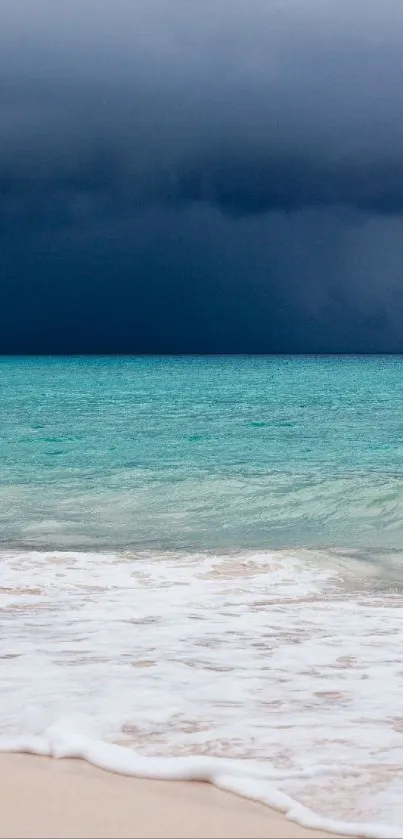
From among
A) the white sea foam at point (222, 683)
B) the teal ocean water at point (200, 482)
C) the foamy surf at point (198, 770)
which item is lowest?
the teal ocean water at point (200, 482)

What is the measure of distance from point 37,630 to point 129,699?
182 centimetres

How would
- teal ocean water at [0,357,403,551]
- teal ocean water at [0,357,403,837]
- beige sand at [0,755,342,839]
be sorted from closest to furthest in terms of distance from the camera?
beige sand at [0,755,342,839] → teal ocean water at [0,357,403,837] → teal ocean water at [0,357,403,551]

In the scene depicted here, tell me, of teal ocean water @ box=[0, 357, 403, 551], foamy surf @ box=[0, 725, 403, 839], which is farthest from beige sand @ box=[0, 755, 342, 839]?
teal ocean water @ box=[0, 357, 403, 551]

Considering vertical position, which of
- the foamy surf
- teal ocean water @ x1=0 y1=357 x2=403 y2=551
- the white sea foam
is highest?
the foamy surf

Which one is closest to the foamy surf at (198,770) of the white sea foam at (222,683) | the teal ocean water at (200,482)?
the white sea foam at (222,683)

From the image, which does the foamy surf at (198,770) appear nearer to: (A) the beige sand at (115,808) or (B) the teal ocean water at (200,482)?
(A) the beige sand at (115,808)

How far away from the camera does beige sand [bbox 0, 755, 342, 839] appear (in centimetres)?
337

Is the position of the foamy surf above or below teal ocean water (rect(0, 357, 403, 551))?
above

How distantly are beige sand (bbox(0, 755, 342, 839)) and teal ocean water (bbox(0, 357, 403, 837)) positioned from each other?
116 millimetres

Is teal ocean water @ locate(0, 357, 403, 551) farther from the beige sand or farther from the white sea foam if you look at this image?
the beige sand

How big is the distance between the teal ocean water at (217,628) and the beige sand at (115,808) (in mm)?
116

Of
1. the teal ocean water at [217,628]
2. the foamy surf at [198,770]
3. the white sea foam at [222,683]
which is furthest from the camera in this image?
the teal ocean water at [217,628]

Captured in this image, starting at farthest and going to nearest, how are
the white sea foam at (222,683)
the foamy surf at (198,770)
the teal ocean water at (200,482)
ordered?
the teal ocean water at (200,482)
the white sea foam at (222,683)
the foamy surf at (198,770)

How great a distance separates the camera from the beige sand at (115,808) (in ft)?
11.1
